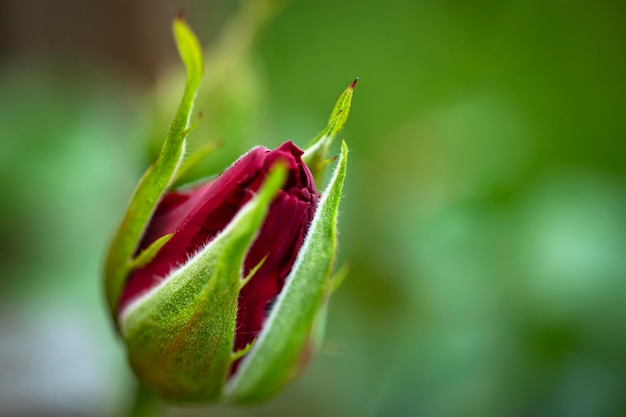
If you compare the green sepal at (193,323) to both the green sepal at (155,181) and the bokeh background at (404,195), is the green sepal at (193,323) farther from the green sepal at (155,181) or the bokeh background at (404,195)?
the bokeh background at (404,195)

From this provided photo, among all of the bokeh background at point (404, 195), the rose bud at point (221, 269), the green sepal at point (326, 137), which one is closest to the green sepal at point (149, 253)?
the rose bud at point (221, 269)

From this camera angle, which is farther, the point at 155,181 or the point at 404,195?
the point at 404,195

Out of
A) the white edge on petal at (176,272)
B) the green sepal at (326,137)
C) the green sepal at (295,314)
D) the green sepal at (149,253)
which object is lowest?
the green sepal at (295,314)

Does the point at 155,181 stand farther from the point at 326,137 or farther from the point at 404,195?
the point at 404,195

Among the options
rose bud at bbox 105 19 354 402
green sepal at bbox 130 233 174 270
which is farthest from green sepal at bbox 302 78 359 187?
green sepal at bbox 130 233 174 270

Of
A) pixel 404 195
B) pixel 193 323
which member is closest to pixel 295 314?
pixel 193 323

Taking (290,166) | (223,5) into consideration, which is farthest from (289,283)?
(223,5)
